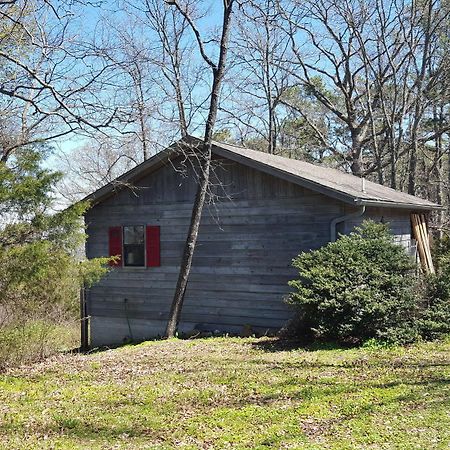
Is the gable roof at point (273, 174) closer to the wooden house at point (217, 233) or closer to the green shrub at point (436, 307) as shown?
the wooden house at point (217, 233)

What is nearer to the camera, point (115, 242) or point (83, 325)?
point (115, 242)

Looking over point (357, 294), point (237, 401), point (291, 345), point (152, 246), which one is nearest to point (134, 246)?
point (152, 246)

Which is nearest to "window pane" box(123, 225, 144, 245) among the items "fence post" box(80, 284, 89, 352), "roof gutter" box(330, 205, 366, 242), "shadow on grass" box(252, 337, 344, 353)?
"fence post" box(80, 284, 89, 352)

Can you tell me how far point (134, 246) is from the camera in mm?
13680

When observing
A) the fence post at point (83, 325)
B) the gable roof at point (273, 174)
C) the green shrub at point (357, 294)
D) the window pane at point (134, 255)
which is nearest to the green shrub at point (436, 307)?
the green shrub at point (357, 294)

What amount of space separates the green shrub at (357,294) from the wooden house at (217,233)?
3.57 ft

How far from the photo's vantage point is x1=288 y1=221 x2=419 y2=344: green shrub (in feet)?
29.3

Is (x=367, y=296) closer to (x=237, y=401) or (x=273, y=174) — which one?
(x=273, y=174)

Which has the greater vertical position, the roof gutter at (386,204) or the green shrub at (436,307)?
the roof gutter at (386,204)

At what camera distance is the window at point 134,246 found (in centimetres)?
1352

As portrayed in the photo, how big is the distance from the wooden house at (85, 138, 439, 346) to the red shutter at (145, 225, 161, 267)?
27 mm

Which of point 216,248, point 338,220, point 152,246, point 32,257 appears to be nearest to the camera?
point 32,257

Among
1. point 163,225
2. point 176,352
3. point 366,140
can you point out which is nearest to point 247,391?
point 176,352

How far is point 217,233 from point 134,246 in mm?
2535
